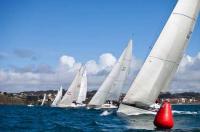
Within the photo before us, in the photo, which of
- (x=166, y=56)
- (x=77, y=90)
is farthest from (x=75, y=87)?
(x=166, y=56)

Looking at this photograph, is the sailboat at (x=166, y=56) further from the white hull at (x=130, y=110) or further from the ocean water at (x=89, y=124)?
the ocean water at (x=89, y=124)

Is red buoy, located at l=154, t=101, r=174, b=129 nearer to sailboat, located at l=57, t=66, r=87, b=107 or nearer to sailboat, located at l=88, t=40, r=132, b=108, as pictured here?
sailboat, located at l=88, t=40, r=132, b=108

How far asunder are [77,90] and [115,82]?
117 ft

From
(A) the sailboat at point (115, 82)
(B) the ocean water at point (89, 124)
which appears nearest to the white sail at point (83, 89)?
(A) the sailboat at point (115, 82)

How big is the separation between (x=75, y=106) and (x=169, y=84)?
Answer: 80656mm

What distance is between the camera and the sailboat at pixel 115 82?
77.8 meters

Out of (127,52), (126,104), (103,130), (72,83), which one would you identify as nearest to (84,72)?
(72,83)

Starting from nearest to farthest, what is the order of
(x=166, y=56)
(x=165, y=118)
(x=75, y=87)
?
(x=165, y=118)
(x=166, y=56)
(x=75, y=87)

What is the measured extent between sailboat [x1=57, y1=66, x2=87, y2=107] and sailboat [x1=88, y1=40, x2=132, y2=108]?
24.0 m

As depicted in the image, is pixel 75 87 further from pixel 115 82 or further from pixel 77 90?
pixel 115 82

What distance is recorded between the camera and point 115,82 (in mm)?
82000

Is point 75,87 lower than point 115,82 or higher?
higher

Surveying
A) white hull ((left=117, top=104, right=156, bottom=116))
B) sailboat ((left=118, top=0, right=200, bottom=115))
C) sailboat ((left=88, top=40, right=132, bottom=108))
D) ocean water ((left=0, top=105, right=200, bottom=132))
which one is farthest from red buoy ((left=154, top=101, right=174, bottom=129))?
sailboat ((left=88, top=40, right=132, bottom=108))

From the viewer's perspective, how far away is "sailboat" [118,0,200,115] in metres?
38.5
